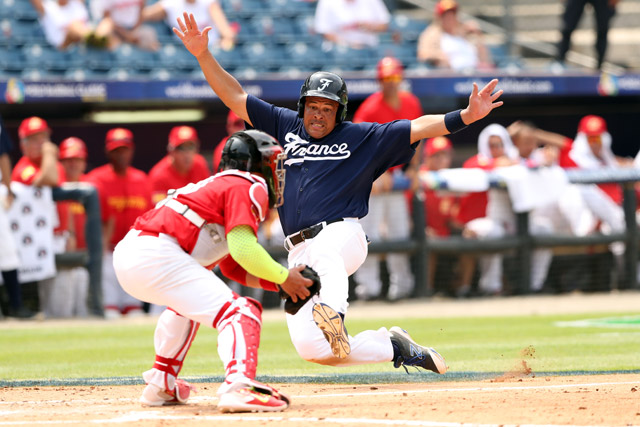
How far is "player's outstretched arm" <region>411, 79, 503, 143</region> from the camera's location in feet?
17.6

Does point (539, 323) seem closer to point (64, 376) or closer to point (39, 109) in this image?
point (64, 376)

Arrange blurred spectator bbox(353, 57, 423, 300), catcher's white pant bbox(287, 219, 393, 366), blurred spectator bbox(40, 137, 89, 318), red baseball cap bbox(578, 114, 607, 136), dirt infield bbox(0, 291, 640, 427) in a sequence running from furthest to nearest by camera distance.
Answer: red baseball cap bbox(578, 114, 607, 136), blurred spectator bbox(353, 57, 423, 300), blurred spectator bbox(40, 137, 89, 318), catcher's white pant bbox(287, 219, 393, 366), dirt infield bbox(0, 291, 640, 427)

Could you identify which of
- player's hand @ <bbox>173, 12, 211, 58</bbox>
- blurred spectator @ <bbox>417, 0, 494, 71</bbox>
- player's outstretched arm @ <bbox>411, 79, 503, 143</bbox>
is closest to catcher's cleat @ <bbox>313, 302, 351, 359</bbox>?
player's outstretched arm @ <bbox>411, 79, 503, 143</bbox>

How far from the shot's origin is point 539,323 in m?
9.14

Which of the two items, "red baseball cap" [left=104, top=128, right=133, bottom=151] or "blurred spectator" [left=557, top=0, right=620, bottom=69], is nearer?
"red baseball cap" [left=104, top=128, right=133, bottom=151]

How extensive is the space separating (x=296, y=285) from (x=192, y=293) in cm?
45

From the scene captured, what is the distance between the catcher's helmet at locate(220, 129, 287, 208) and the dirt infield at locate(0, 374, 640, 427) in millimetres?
1055

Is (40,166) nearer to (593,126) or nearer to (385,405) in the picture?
(593,126)

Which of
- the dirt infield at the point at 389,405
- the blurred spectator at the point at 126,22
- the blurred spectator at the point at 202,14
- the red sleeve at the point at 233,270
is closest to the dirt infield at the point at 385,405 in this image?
the dirt infield at the point at 389,405

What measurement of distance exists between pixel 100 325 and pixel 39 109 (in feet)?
14.7

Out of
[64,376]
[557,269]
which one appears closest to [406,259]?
[557,269]

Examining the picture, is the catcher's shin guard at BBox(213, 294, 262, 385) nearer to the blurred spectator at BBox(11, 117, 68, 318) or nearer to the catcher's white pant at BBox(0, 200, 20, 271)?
the catcher's white pant at BBox(0, 200, 20, 271)

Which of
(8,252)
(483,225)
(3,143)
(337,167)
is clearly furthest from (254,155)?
(483,225)

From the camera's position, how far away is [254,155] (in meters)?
4.67
